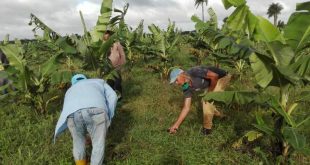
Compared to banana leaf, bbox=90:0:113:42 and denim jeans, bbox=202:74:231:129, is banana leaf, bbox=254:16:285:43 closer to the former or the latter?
denim jeans, bbox=202:74:231:129

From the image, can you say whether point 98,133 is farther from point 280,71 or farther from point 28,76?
point 28,76

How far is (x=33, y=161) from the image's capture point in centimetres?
553

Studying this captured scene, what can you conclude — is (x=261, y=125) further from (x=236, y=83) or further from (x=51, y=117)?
(x=236, y=83)

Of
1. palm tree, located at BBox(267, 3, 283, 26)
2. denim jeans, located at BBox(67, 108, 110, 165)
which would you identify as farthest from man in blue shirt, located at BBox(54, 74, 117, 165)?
palm tree, located at BBox(267, 3, 283, 26)

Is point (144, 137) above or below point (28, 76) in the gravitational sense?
below

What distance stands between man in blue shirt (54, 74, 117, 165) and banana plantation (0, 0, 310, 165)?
760mm

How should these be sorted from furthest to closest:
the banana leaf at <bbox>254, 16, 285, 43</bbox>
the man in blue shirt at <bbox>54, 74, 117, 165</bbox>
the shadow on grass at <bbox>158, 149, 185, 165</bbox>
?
the shadow on grass at <bbox>158, 149, 185, 165</bbox>
the man in blue shirt at <bbox>54, 74, 117, 165</bbox>
the banana leaf at <bbox>254, 16, 285, 43</bbox>

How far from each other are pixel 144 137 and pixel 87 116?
185 cm

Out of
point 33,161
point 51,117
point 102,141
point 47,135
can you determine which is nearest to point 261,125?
point 102,141

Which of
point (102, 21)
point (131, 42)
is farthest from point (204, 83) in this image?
point (131, 42)

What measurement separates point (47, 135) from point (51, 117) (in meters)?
0.85

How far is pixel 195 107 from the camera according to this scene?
7473mm

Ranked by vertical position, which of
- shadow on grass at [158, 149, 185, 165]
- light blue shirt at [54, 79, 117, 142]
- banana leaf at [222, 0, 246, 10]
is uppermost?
banana leaf at [222, 0, 246, 10]

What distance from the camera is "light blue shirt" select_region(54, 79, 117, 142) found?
178 inches
